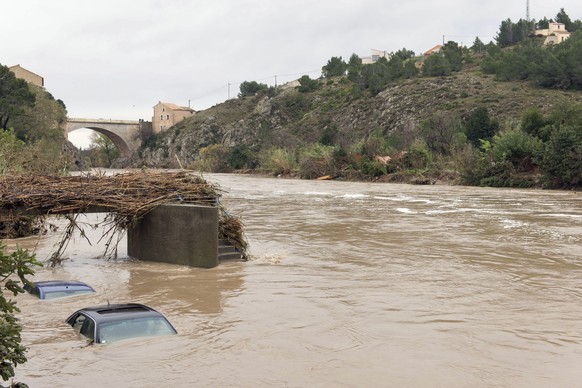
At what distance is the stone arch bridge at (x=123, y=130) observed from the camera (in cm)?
11653

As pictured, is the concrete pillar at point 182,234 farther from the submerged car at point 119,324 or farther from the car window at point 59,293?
the submerged car at point 119,324

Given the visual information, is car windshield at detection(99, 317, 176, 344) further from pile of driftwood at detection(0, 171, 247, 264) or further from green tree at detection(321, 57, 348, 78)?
green tree at detection(321, 57, 348, 78)

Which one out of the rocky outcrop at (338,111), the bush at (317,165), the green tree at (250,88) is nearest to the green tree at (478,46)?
the rocky outcrop at (338,111)

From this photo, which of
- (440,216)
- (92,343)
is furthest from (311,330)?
(440,216)

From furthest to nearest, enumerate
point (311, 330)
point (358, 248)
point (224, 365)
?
point (358, 248), point (311, 330), point (224, 365)

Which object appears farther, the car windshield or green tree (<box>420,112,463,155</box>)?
green tree (<box>420,112,463,155</box>)

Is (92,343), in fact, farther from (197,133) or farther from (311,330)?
(197,133)

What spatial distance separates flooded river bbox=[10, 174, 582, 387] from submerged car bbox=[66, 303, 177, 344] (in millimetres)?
160

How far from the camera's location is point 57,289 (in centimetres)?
1255

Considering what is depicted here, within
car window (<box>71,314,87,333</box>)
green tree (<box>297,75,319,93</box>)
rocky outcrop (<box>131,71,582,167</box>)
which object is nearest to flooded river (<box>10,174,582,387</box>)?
car window (<box>71,314,87,333</box>)

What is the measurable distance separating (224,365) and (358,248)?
34.8 ft

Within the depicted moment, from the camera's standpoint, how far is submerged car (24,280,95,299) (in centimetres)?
1234

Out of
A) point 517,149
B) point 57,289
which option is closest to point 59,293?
point 57,289

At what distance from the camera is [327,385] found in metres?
7.89
